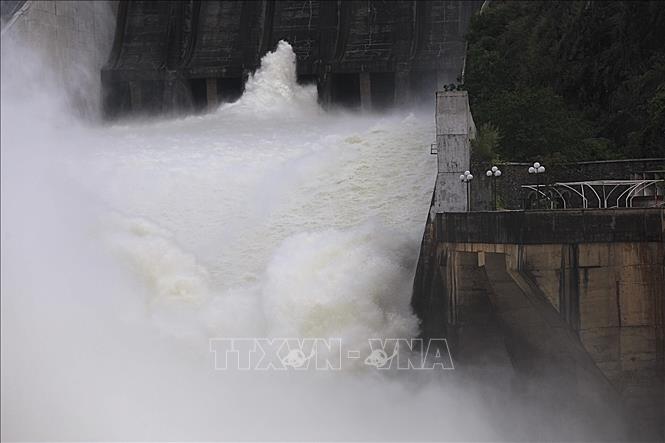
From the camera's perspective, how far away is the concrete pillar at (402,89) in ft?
119

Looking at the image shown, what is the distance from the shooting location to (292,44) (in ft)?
124

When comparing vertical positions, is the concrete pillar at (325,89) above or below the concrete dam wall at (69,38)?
below

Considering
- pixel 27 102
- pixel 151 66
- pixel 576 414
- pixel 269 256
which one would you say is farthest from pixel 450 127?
pixel 151 66

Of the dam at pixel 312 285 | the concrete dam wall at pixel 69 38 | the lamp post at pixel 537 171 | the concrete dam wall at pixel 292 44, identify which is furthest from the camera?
the concrete dam wall at pixel 292 44

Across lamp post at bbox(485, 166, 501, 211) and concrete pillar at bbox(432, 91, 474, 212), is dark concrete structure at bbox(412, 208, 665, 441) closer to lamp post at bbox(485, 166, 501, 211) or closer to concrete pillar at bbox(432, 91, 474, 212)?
lamp post at bbox(485, 166, 501, 211)

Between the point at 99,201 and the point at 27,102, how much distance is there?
381 inches

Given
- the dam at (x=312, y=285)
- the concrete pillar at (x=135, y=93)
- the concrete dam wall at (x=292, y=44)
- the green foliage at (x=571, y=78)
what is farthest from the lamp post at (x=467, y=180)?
the concrete pillar at (x=135, y=93)

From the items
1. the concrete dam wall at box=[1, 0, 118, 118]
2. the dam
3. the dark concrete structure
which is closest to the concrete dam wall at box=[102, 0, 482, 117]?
the concrete dam wall at box=[1, 0, 118, 118]

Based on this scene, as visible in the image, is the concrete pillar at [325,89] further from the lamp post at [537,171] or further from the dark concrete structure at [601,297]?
the dark concrete structure at [601,297]

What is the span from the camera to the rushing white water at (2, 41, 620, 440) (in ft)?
61.0

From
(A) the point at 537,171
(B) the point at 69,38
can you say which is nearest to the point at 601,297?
(A) the point at 537,171

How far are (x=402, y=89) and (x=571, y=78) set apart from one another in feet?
28.7

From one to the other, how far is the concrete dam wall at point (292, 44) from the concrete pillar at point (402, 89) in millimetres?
32

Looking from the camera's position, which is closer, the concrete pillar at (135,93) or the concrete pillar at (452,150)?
the concrete pillar at (452,150)
